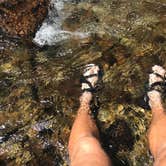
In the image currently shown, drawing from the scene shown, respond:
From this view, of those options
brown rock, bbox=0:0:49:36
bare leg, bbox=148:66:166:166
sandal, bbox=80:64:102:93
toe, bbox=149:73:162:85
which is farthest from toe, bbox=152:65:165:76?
brown rock, bbox=0:0:49:36

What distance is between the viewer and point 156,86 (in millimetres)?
6773

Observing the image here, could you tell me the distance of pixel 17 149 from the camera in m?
6.10

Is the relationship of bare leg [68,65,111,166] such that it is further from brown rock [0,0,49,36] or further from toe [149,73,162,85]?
brown rock [0,0,49,36]

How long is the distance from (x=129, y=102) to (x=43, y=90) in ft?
5.13

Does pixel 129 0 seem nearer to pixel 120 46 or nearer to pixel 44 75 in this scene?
pixel 120 46

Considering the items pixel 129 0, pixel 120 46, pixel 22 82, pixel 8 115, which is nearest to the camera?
pixel 8 115

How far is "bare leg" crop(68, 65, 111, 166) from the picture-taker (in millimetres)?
5219

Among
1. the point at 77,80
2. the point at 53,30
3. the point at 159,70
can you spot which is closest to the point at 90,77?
the point at 77,80

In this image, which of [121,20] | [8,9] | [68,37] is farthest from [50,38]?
[121,20]

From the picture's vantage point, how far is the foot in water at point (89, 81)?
6.73 metres

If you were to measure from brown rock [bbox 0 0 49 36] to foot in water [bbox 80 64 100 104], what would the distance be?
1.79 meters

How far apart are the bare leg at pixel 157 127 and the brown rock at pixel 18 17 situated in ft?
9.70

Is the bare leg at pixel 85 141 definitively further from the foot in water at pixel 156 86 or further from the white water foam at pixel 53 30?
the white water foam at pixel 53 30

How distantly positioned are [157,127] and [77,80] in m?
1.93
